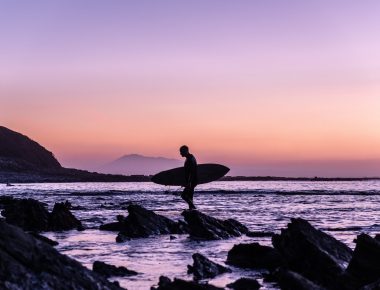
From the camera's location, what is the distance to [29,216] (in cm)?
2217

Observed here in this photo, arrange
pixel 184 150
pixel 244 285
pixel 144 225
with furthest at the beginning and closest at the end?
pixel 184 150 < pixel 144 225 < pixel 244 285

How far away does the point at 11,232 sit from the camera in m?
6.74

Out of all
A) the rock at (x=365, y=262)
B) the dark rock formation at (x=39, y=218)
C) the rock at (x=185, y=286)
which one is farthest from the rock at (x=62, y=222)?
the rock at (x=185, y=286)

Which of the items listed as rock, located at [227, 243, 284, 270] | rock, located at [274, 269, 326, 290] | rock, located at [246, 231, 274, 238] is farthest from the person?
rock, located at [274, 269, 326, 290]

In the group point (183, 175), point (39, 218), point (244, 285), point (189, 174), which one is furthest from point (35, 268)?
point (183, 175)

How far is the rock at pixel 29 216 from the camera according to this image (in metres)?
21.5

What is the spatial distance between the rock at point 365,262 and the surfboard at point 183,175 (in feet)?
81.2

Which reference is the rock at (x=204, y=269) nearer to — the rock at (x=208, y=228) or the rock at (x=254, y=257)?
the rock at (x=254, y=257)

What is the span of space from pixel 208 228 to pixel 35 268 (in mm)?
12420

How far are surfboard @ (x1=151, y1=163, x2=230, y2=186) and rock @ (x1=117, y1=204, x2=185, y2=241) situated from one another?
14049mm

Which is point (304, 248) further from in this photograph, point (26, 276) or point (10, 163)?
point (10, 163)

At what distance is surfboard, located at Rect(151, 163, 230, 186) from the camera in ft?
116

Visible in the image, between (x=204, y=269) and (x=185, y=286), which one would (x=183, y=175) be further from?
(x=185, y=286)

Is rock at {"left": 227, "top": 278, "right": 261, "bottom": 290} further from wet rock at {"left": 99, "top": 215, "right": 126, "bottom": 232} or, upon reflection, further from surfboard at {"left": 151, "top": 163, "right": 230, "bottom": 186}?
surfboard at {"left": 151, "top": 163, "right": 230, "bottom": 186}
